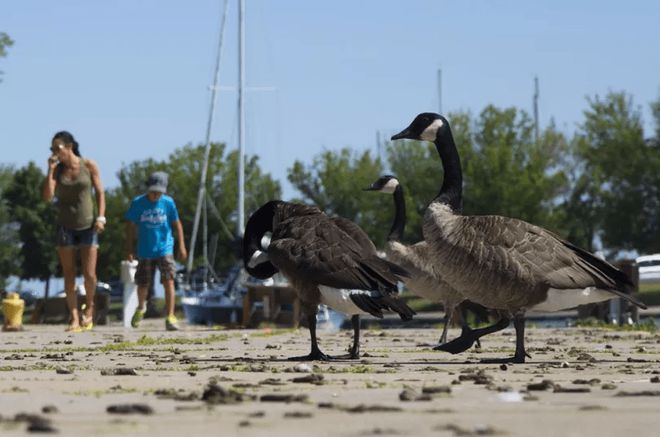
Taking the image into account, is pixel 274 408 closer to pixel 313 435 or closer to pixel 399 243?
pixel 313 435

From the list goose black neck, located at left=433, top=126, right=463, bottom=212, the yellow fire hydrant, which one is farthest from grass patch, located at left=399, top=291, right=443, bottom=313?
goose black neck, located at left=433, top=126, right=463, bottom=212

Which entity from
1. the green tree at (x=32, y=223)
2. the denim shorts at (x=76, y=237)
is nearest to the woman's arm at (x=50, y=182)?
the denim shorts at (x=76, y=237)

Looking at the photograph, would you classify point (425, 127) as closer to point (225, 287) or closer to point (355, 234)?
point (355, 234)

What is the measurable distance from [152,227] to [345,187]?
6437cm

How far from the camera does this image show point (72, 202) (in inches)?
758

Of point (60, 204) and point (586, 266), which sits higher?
point (60, 204)

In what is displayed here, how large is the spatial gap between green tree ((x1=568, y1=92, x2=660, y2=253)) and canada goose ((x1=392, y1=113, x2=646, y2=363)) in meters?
56.3

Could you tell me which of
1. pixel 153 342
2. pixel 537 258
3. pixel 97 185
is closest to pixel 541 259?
→ pixel 537 258

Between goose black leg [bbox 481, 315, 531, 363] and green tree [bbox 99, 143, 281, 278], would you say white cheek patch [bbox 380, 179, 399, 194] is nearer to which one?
goose black leg [bbox 481, 315, 531, 363]

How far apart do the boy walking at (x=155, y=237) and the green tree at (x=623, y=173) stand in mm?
48857

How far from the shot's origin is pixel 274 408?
263 inches

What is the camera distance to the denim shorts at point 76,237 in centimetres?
1933

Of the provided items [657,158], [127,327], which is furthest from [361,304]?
[657,158]

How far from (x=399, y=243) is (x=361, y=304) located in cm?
494
